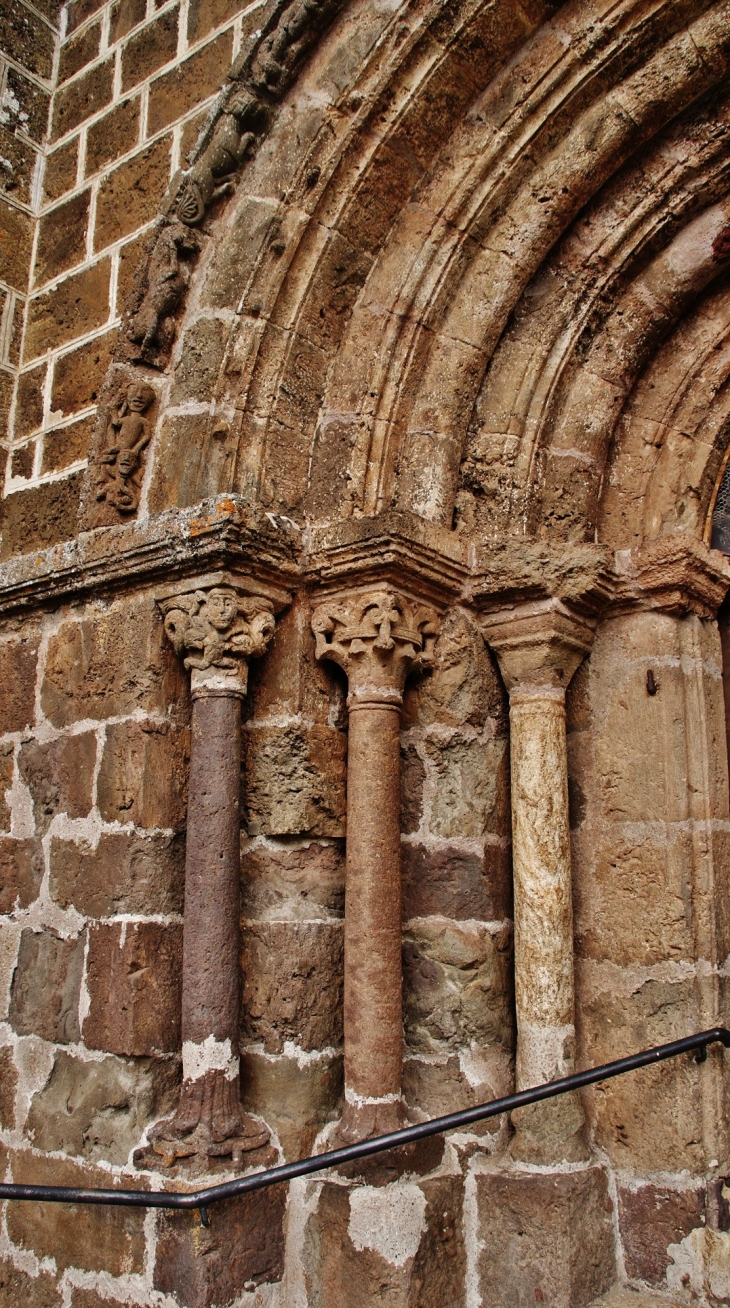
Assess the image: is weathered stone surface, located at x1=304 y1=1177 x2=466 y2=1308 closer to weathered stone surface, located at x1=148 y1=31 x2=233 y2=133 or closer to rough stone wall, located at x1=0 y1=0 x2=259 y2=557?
rough stone wall, located at x1=0 y1=0 x2=259 y2=557

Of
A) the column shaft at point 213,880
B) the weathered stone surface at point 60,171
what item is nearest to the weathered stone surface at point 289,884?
the column shaft at point 213,880

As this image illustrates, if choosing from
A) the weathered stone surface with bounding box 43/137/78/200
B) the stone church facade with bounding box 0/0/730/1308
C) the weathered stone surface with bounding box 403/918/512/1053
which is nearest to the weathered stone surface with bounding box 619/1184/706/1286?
the stone church facade with bounding box 0/0/730/1308

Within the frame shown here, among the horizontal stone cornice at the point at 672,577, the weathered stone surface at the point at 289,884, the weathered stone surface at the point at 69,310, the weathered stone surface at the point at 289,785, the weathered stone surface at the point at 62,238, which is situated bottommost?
the weathered stone surface at the point at 289,884

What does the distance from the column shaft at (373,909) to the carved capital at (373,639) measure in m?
0.07

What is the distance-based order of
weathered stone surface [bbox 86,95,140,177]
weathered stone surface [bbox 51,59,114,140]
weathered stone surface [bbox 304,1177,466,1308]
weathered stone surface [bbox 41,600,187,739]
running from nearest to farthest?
weathered stone surface [bbox 304,1177,466,1308] < weathered stone surface [bbox 41,600,187,739] < weathered stone surface [bbox 86,95,140,177] < weathered stone surface [bbox 51,59,114,140]

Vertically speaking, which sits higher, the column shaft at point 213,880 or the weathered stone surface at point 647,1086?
the column shaft at point 213,880

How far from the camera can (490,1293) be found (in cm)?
249

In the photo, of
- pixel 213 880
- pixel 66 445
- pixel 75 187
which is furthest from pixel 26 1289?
pixel 75 187

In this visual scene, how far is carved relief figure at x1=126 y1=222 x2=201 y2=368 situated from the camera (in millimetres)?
3045

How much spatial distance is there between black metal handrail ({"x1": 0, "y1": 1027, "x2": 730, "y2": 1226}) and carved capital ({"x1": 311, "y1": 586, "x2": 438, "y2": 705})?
1.07 meters

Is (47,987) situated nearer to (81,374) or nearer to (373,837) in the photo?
(373,837)

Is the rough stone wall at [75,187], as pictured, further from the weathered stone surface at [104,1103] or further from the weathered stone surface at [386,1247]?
the weathered stone surface at [386,1247]

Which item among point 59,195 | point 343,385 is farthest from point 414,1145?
point 59,195

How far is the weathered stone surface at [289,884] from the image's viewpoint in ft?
8.91
